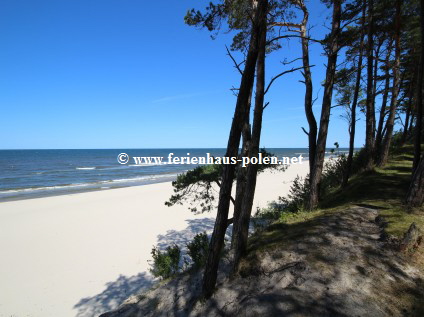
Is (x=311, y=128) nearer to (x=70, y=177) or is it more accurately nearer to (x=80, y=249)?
(x=80, y=249)

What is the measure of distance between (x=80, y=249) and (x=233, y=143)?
9.36m

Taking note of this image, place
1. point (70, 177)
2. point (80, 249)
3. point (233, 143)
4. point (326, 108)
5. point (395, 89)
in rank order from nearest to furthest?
point (233, 143)
point (326, 108)
point (80, 249)
point (395, 89)
point (70, 177)

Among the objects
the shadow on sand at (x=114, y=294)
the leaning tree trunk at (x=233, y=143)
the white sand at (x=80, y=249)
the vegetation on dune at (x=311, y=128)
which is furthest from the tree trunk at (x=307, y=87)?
the white sand at (x=80, y=249)

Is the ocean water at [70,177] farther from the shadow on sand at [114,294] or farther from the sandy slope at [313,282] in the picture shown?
the shadow on sand at [114,294]

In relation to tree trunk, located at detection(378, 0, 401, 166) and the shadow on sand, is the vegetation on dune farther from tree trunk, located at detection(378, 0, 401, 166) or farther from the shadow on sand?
the shadow on sand

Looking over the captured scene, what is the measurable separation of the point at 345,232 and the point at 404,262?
3.80 feet

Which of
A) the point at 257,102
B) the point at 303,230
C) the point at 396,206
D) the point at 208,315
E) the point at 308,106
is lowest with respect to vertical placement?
the point at 208,315

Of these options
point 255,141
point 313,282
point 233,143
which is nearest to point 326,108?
point 255,141

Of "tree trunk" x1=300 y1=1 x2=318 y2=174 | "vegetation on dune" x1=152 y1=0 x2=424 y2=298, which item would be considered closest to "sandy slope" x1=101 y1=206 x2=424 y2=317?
"vegetation on dune" x1=152 y1=0 x2=424 y2=298

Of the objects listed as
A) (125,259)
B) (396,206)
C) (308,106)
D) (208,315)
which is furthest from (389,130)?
(125,259)

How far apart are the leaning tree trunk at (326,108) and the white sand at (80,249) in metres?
5.73

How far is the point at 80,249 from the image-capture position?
1003 cm

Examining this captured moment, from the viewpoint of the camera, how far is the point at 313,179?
745 centimetres

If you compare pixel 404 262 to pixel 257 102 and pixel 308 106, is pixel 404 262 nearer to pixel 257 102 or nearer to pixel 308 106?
pixel 257 102
